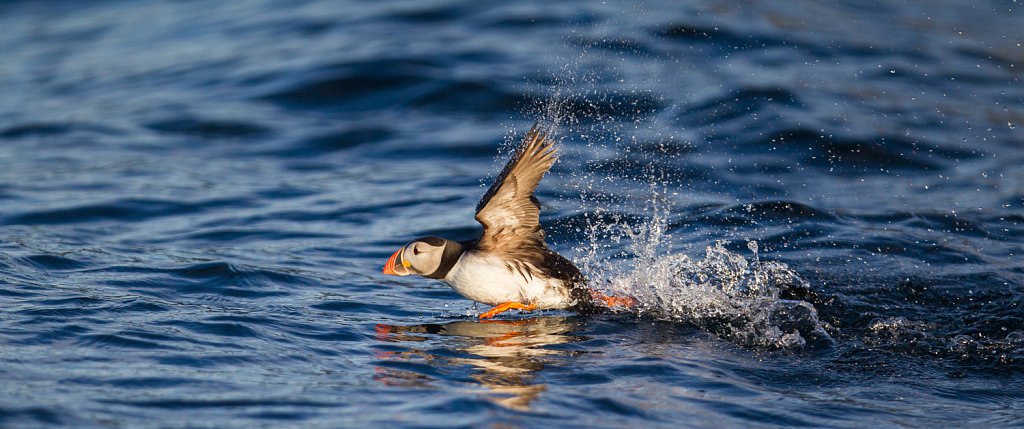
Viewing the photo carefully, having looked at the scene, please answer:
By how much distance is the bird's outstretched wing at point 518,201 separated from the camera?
5.89 meters

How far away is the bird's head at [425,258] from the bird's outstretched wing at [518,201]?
20cm

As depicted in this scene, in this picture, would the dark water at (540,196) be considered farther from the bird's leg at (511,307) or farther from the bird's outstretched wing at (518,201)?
the bird's outstretched wing at (518,201)

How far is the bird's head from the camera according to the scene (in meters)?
6.08

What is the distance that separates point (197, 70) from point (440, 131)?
14.4ft

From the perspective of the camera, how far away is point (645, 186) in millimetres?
9383

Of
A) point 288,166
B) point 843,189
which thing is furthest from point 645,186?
point 288,166

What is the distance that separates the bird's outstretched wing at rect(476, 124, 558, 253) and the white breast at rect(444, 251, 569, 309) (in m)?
0.14

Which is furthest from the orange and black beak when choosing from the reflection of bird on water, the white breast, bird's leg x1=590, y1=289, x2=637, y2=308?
bird's leg x1=590, y1=289, x2=637, y2=308

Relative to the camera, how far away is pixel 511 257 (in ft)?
20.4

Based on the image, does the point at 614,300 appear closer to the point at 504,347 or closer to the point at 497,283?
the point at 497,283

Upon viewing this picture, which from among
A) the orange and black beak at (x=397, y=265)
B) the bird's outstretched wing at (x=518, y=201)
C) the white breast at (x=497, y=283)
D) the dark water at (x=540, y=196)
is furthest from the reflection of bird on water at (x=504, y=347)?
the bird's outstretched wing at (x=518, y=201)

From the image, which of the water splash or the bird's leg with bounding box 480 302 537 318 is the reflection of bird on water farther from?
the water splash

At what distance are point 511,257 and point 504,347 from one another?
0.62m

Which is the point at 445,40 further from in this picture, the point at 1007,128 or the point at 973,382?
the point at 973,382
